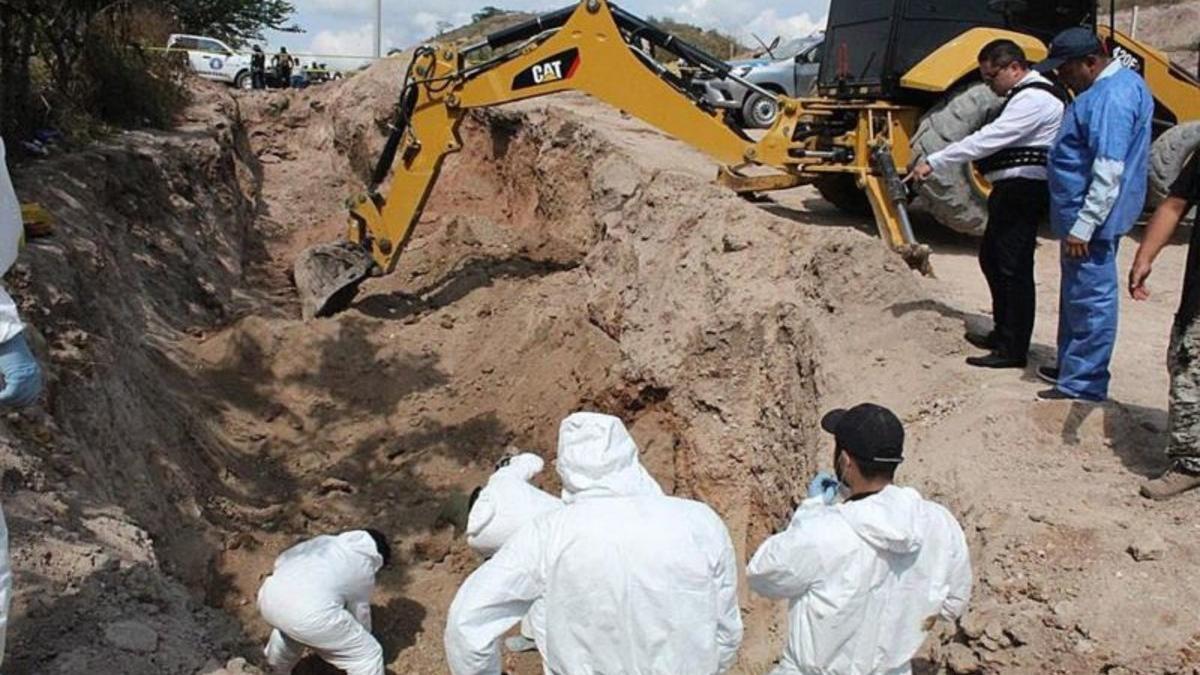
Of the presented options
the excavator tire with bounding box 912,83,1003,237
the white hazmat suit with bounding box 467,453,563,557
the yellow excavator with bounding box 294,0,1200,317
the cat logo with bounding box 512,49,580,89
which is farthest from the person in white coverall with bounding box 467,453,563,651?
the excavator tire with bounding box 912,83,1003,237

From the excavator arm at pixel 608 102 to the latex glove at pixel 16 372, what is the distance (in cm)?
576

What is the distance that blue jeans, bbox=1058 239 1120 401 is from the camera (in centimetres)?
458

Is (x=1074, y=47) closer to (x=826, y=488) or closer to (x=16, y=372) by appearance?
(x=826, y=488)

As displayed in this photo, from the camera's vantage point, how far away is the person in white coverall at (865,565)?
2805 millimetres

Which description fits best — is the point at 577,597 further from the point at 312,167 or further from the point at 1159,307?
the point at 312,167

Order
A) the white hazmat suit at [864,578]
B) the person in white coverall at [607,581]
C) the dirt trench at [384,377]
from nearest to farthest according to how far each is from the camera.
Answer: the person in white coverall at [607,581]
the white hazmat suit at [864,578]
the dirt trench at [384,377]

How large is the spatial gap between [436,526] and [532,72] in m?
3.89

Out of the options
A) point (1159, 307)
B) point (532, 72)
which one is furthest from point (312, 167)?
point (1159, 307)

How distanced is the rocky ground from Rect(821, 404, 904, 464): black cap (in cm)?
110

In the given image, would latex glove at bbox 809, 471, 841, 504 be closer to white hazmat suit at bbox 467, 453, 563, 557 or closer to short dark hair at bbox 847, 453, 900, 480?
short dark hair at bbox 847, 453, 900, 480

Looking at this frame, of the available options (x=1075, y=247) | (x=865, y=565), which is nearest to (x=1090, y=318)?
(x=1075, y=247)

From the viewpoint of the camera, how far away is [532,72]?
27.0 feet

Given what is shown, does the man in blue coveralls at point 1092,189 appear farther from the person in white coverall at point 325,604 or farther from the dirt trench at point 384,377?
the person in white coverall at point 325,604

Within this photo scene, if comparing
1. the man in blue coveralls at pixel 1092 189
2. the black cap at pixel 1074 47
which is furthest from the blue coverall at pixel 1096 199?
the black cap at pixel 1074 47
